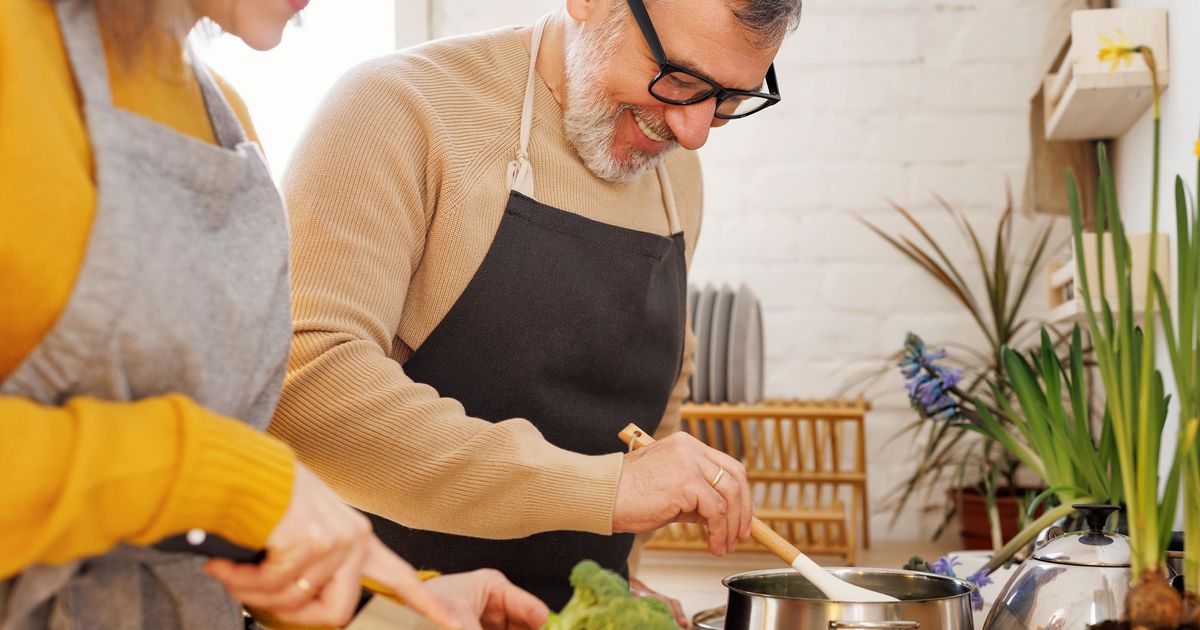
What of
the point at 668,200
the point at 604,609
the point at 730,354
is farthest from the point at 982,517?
the point at 604,609

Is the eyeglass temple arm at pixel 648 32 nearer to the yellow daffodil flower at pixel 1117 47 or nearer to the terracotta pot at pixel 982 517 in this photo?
the yellow daffodil flower at pixel 1117 47

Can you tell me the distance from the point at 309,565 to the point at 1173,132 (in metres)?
1.56

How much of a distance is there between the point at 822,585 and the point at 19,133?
2.45 ft

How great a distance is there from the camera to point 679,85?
4.23 feet

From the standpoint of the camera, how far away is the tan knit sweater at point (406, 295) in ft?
3.50

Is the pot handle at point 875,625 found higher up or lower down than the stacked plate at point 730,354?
lower down

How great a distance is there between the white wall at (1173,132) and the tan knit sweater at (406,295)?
0.93 m

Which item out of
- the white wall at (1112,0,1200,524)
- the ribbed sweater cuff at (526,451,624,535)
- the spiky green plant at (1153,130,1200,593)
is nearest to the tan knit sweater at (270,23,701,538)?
the ribbed sweater cuff at (526,451,624,535)

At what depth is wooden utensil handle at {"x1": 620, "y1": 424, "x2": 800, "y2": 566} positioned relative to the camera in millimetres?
1046

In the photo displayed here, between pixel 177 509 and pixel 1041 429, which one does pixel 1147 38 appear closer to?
pixel 1041 429

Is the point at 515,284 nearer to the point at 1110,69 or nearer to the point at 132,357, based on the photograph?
the point at 132,357

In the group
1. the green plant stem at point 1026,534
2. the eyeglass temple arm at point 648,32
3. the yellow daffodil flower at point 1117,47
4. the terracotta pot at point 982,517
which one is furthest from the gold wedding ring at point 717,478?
the terracotta pot at point 982,517

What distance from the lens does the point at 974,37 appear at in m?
2.66

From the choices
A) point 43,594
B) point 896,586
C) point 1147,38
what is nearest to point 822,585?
point 896,586
